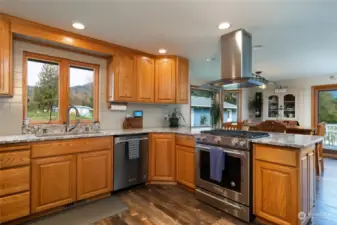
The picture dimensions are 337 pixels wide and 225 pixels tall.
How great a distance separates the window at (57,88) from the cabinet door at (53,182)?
0.81 m

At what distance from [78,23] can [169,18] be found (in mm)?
1161

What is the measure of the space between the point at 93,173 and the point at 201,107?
3.63 meters

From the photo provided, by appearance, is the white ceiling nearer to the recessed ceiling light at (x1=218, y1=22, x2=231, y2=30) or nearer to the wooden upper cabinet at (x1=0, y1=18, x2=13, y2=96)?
the recessed ceiling light at (x1=218, y1=22, x2=231, y2=30)

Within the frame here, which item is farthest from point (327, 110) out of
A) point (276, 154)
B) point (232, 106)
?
point (276, 154)

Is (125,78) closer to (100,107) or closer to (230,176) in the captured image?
(100,107)

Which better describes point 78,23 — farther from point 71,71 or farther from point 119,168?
point 119,168

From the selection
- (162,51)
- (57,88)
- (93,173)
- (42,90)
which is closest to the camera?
(93,173)

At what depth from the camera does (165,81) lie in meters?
3.69

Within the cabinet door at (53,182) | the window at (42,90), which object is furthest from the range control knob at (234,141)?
the window at (42,90)

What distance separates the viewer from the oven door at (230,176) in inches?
84.6

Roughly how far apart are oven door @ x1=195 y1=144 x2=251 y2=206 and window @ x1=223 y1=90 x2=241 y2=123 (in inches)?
153

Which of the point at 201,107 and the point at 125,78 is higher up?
the point at 125,78

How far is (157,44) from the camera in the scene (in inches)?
122

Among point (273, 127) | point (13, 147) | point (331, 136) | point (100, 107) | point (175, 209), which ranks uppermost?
point (100, 107)
